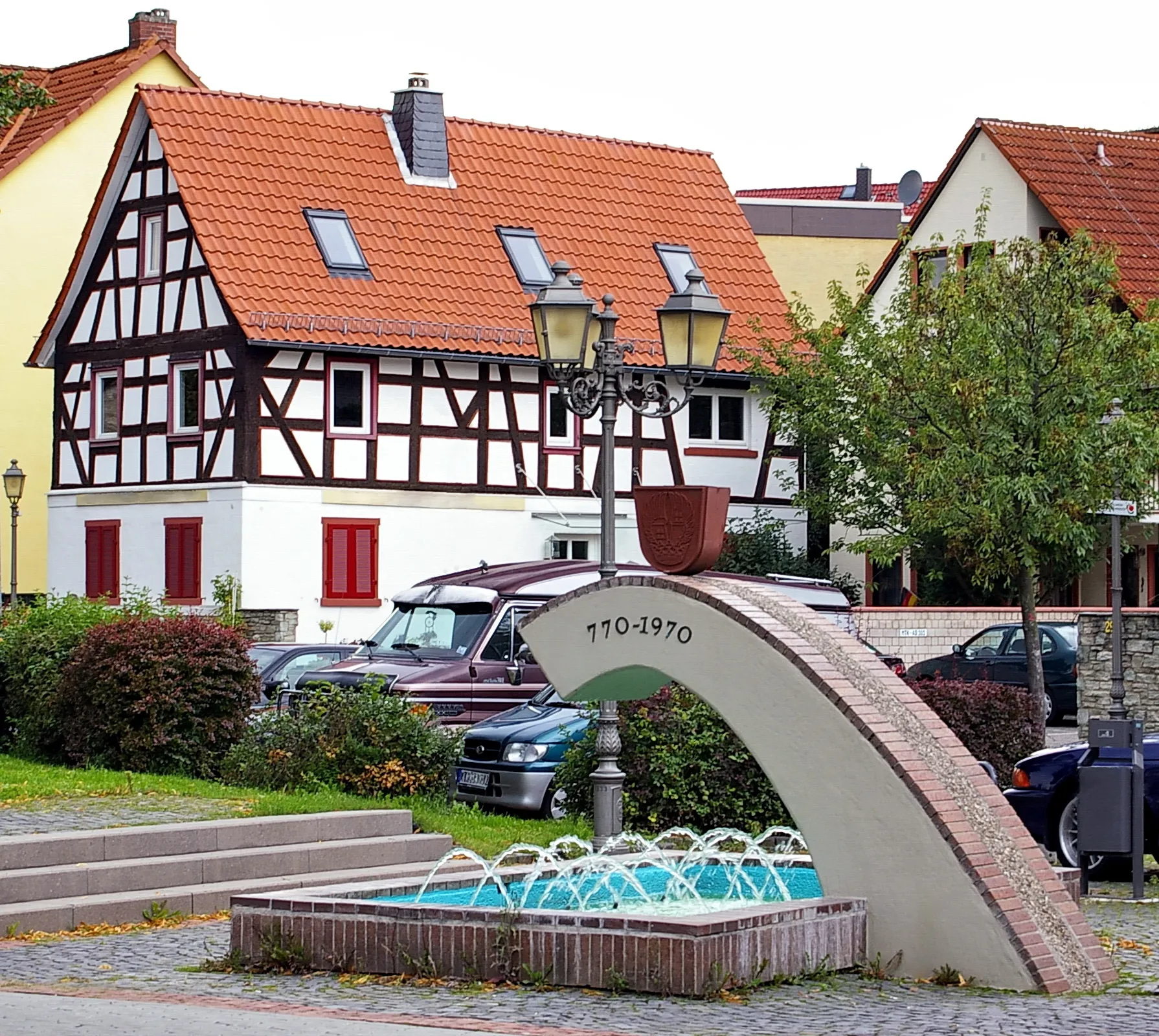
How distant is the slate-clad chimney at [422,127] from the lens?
145 ft

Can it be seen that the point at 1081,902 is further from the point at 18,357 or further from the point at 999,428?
the point at 18,357

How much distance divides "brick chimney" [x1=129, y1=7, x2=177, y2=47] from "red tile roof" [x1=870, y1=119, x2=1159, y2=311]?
20310 millimetres

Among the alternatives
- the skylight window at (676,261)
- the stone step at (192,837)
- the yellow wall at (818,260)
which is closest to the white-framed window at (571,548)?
the skylight window at (676,261)

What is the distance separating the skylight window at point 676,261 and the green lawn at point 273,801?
27.3 metres

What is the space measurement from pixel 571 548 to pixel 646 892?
30.8m

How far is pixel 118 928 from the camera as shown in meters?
13.8

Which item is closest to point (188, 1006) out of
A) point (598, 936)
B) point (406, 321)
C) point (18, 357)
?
point (598, 936)

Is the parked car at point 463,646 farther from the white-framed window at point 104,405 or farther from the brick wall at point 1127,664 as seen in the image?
the white-framed window at point 104,405

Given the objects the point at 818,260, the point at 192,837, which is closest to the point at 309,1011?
the point at 192,837

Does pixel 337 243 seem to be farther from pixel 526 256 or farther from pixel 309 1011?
pixel 309 1011

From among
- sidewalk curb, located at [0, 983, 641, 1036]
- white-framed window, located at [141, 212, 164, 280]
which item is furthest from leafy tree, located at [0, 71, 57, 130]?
white-framed window, located at [141, 212, 164, 280]

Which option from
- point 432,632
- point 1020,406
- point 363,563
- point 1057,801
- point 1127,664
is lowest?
point 1057,801

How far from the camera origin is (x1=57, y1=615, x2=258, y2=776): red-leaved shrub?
20.8 meters

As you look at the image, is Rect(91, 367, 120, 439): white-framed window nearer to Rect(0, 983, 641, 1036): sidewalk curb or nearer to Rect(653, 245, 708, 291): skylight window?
Rect(653, 245, 708, 291): skylight window
